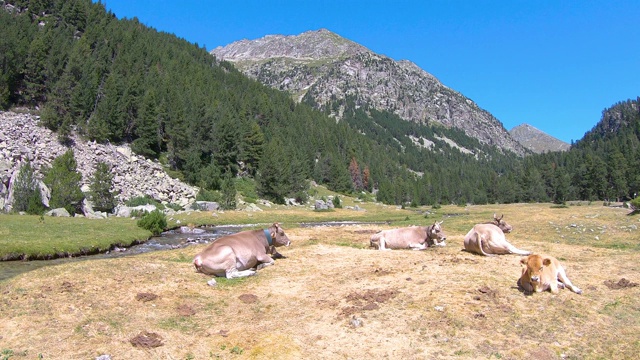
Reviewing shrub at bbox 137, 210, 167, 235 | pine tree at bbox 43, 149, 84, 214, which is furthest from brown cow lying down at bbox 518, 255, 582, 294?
pine tree at bbox 43, 149, 84, 214

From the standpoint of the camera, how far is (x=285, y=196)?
7669cm

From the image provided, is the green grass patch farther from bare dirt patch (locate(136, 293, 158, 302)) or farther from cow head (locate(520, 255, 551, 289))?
cow head (locate(520, 255, 551, 289))

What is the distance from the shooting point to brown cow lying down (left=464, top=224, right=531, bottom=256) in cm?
1473

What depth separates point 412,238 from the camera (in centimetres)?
1844

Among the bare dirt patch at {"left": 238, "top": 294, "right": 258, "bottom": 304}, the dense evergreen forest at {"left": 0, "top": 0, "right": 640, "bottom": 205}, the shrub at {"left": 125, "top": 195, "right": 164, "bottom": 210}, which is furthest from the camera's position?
the dense evergreen forest at {"left": 0, "top": 0, "right": 640, "bottom": 205}

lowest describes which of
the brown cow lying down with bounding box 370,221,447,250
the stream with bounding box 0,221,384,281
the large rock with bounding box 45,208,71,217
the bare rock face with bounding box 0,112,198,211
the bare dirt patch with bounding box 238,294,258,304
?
the stream with bounding box 0,221,384,281

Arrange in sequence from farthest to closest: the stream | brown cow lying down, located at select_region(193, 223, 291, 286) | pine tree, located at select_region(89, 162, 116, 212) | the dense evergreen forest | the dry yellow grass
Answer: the dense evergreen forest
pine tree, located at select_region(89, 162, 116, 212)
the stream
brown cow lying down, located at select_region(193, 223, 291, 286)
the dry yellow grass

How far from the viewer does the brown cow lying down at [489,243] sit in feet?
48.3

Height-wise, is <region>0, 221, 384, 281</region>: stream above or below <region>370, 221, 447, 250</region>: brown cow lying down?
below

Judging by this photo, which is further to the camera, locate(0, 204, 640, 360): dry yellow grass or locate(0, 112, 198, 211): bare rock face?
locate(0, 112, 198, 211): bare rock face

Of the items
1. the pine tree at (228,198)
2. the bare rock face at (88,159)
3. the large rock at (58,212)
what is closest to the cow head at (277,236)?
the large rock at (58,212)

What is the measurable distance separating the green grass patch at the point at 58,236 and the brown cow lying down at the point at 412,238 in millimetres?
16413

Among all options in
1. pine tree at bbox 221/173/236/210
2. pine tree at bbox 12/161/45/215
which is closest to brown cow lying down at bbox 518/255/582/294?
pine tree at bbox 12/161/45/215

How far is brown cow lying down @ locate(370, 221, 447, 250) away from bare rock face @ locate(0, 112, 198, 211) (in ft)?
133
